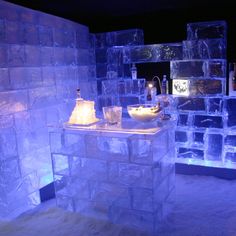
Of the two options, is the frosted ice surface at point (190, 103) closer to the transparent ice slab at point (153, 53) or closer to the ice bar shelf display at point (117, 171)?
the transparent ice slab at point (153, 53)

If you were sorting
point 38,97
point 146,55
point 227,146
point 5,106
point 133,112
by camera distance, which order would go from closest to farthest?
point 133,112, point 5,106, point 38,97, point 227,146, point 146,55

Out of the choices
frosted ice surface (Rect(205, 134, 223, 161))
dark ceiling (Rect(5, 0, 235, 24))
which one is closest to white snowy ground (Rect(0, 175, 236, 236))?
frosted ice surface (Rect(205, 134, 223, 161))

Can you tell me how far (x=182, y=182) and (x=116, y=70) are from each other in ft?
5.00

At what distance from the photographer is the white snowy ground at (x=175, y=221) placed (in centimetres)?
235

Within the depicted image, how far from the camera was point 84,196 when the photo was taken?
8.50ft

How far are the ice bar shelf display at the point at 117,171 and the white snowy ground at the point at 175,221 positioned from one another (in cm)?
9

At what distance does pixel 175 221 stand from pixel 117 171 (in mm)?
623

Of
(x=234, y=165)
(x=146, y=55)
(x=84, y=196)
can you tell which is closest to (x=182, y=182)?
(x=234, y=165)

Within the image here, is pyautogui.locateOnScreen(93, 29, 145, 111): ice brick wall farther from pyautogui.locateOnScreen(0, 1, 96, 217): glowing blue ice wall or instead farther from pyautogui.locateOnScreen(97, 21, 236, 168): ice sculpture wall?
pyautogui.locateOnScreen(0, 1, 96, 217): glowing blue ice wall

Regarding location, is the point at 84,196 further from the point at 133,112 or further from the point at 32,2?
the point at 32,2

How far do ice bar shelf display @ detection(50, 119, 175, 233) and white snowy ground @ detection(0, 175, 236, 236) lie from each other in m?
0.09

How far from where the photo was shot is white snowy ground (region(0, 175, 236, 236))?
2348 mm

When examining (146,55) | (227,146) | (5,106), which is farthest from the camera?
(146,55)

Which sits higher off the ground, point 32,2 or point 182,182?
point 32,2
